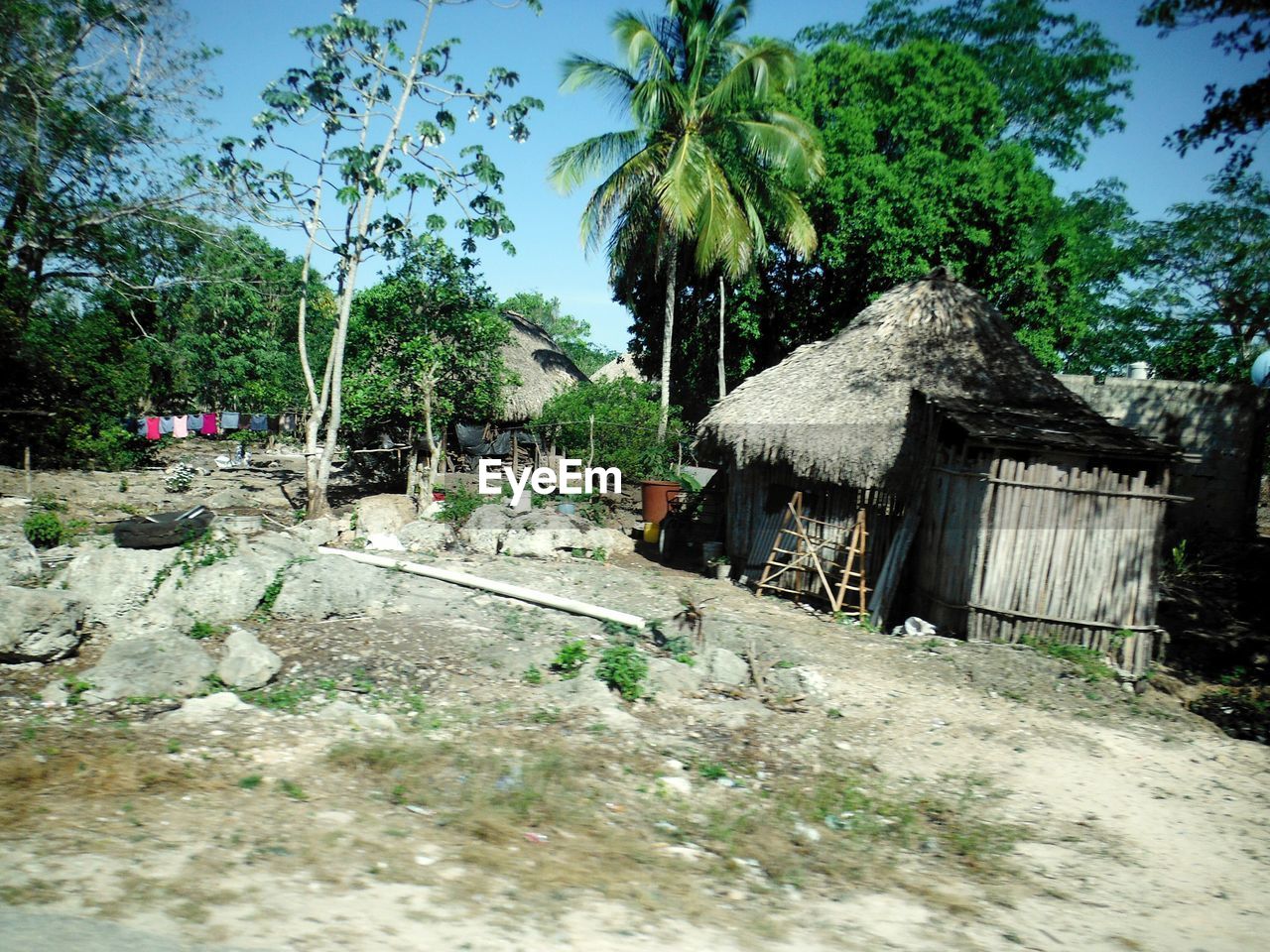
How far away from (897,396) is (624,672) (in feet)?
19.2

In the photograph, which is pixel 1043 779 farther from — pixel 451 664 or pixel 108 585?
pixel 108 585

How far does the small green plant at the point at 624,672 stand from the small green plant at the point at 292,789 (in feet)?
9.45

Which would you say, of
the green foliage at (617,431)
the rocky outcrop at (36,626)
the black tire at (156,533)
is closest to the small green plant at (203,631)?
the rocky outcrop at (36,626)

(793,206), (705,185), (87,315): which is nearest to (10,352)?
(87,315)

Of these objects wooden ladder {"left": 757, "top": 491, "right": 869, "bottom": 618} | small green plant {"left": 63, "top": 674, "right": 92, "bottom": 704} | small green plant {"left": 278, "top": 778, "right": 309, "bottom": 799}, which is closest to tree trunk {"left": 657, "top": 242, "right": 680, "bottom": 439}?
wooden ladder {"left": 757, "top": 491, "right": 869, "bottom": 618}

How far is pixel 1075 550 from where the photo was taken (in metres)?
8.68

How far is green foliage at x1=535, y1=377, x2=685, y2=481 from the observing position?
57.2 ft

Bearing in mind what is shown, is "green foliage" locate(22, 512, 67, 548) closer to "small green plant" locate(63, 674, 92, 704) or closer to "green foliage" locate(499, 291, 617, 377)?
"small green plant" locate(63, 674, 92, 704)

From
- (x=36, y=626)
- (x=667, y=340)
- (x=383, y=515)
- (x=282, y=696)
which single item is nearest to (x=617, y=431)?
(x=667, y=340)

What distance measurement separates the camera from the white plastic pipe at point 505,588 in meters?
9.09

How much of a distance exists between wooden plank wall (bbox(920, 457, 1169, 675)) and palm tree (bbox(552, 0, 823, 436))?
9.33 metres

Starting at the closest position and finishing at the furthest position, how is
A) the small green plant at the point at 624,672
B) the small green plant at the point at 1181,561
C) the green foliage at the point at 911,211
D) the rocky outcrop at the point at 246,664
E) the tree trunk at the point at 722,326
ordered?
the rocky outcrop at the point at 246,664, the small green plant at the point at 624,672, the small green plant at the point at 1181,561, the green foliage at the point at 911,211, the tree trunk at the point at 722,326

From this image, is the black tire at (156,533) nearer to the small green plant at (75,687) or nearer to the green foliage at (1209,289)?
the small green plant at (75,687)
